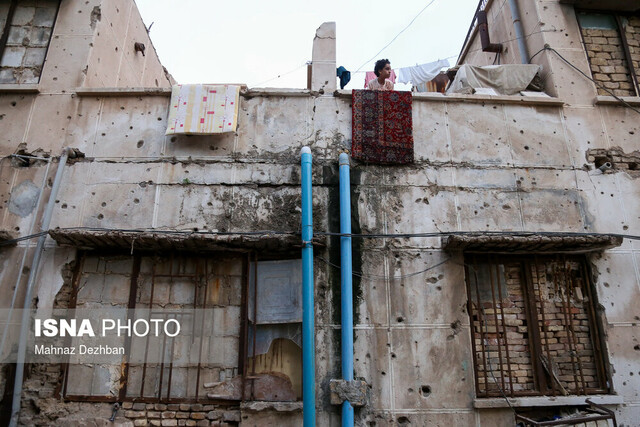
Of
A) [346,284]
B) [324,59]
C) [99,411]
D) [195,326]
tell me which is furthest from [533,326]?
[99,411]

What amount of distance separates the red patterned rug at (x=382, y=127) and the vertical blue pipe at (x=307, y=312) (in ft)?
3.34

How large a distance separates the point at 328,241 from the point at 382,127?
1.89 m

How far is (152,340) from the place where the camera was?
17.8ft

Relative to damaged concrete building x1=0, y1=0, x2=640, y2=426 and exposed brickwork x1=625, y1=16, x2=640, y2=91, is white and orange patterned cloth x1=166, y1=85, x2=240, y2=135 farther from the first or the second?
exposed brickwork x1=625, y1=16, x2=640, y2=91

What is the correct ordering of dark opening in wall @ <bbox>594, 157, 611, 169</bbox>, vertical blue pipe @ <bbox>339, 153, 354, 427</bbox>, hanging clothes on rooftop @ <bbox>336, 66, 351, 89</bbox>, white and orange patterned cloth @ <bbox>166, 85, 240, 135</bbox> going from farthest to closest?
hanging clothes on rooftop @ <bbox>336, 66, 351, 89</bbox> < dark opening in wall @ <bbox>594, 157, 611, 169</bbox> < white and orange patterned cloth @ <bbox>166, 85, 240, 135</bbox> < vertical blue pipe @ <bbox>339, 153, 354, 427</bbox>

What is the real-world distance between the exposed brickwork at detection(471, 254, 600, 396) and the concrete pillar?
136 inches

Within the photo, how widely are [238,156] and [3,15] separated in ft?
15.8

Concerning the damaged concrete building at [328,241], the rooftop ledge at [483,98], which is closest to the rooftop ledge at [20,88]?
the damaged concrete building at [328,241]

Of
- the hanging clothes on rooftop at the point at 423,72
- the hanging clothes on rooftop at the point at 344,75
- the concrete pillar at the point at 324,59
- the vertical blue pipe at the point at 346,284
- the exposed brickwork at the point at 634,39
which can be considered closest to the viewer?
the vertical blue pipe at the point at 346,284

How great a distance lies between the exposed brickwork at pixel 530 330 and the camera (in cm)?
539

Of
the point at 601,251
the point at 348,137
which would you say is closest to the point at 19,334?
the point at 348,137

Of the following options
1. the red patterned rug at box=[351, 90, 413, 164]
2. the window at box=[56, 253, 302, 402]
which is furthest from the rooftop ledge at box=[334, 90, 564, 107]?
the window at box=[56, 253, 302, 402]

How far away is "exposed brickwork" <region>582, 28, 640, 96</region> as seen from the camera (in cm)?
684

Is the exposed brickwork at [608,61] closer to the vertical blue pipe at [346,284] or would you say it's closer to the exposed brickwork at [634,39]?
the exposed brickwork at [634,39]
